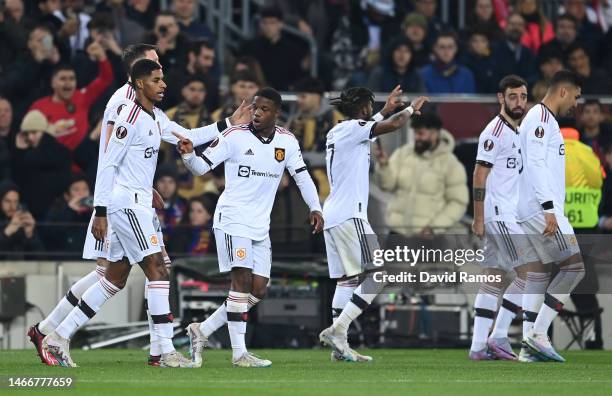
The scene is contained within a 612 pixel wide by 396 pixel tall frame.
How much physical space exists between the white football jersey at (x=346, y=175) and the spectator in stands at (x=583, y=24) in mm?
9872

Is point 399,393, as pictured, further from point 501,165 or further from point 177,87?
point 177,87

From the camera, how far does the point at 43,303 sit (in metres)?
19.7

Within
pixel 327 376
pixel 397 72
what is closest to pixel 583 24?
Result: pixel 397 72

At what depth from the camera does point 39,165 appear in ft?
68.3

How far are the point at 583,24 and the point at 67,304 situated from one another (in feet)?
42.4

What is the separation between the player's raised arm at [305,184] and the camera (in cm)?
1485

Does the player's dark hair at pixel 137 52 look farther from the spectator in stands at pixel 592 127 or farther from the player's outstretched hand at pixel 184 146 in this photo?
the spectator in stands at pixel 592 127

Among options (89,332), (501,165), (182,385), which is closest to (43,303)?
(89,332)

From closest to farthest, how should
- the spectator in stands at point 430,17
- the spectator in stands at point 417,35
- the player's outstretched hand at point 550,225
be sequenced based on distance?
the player's outstretched hand at point 550,225, the spectator in stands at point 417,35, the spectator in stands at point 430,17

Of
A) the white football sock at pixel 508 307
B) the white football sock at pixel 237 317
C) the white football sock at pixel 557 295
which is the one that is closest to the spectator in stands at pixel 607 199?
the white football sock at pixel 508 307

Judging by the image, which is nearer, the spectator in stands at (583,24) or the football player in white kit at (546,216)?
the football player in white kit at (546,216)

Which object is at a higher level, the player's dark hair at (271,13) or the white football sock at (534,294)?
the player's dark hair at (271,13)

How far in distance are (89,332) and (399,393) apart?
8529 millimetres

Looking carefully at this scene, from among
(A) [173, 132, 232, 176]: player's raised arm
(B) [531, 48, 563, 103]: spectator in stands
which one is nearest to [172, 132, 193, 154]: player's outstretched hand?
(A) [173, 132, 232, 176]: player's raised arm
